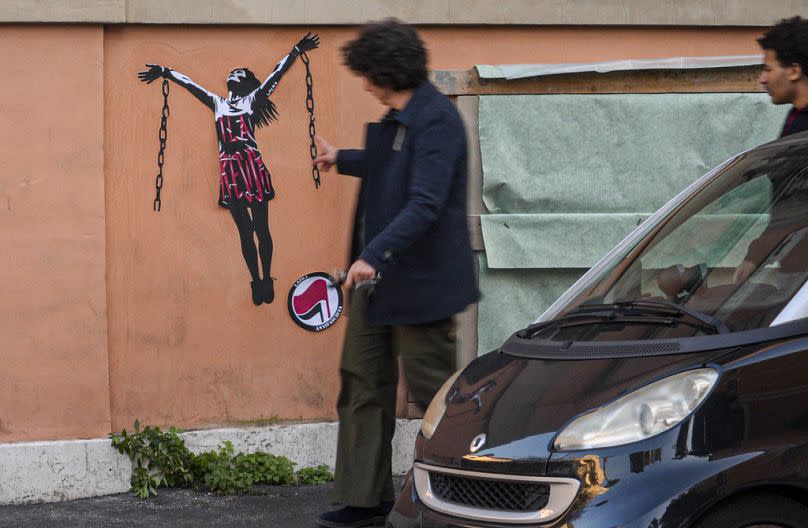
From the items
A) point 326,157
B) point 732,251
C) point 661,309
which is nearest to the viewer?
point 661,309

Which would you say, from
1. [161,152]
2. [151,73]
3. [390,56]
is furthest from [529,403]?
[151,73]

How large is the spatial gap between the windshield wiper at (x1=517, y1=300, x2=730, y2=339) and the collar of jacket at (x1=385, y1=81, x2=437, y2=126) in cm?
110

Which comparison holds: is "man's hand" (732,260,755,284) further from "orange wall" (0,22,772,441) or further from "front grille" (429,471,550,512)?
"orange wall" (0,22,772,441)

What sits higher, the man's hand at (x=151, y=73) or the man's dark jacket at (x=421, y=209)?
the man's hand at (x=151, y=73)

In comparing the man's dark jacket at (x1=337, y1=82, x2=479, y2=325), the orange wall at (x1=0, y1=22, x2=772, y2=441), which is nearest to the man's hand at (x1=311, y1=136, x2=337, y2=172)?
the man's dark jacket at (x1=337, y1=82, x2=479, y2=325)

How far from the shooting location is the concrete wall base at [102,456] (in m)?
6.20

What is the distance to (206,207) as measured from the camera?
21.3ft

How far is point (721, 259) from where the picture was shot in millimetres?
3939

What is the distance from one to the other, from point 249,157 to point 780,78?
2775 mm

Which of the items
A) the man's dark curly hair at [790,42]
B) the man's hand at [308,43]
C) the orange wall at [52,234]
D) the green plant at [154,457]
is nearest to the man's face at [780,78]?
the man's dark curly hair at [790,42]

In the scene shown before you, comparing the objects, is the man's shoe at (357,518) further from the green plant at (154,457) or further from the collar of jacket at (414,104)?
the collar of jacket at (414,104)

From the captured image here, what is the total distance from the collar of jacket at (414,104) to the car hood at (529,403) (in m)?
1.28

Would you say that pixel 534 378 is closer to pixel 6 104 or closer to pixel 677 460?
pixel 677 460

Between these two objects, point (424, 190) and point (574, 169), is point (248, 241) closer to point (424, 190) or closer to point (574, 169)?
point (574, 169)
